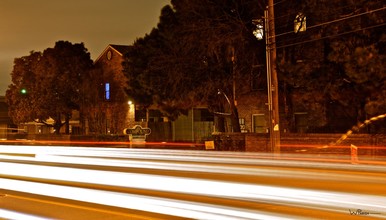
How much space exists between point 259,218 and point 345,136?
59.7ft

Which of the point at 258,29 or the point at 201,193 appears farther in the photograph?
the point at 258,29

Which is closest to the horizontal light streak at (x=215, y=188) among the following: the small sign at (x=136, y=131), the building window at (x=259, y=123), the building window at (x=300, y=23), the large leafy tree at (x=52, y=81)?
the building window at (x=300, y=23)

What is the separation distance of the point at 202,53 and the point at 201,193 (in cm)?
1938

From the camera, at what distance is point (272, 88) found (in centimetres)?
2567

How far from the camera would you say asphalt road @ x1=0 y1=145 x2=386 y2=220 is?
35.5ft

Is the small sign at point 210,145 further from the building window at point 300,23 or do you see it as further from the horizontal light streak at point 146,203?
the horizontal light streak at point 146,203

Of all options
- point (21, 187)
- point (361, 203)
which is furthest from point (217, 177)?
point (361, 203)

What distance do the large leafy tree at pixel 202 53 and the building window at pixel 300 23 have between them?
6.96 ft

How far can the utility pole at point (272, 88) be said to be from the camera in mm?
25453

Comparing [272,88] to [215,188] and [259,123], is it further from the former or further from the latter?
[259,123]

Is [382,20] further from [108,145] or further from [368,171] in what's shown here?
[108,145]

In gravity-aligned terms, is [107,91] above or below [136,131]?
above

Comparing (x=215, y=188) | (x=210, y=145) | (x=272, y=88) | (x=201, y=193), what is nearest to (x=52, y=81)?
(x=210, y=145)

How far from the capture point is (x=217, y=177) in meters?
16.9
